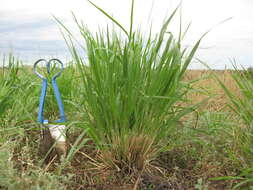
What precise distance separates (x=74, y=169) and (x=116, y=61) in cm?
81

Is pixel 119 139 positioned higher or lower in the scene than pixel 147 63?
lower

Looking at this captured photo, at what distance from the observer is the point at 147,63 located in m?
1.79

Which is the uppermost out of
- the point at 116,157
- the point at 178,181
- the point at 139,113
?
the point at 139,113

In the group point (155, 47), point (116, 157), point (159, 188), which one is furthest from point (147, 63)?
point (159, 188)

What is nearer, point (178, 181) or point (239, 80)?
point (178, 181)

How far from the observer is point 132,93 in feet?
5.49

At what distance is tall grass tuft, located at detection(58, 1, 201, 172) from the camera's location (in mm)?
1712

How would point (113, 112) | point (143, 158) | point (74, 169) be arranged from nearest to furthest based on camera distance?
point (113, 112) < point (143, 158) < point (74, 169)

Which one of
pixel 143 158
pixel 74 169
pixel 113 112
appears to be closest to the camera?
pixel 113 112

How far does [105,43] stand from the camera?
6.51ft

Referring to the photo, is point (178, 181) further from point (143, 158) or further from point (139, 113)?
point (139, 113)

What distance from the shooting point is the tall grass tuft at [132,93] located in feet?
5.62

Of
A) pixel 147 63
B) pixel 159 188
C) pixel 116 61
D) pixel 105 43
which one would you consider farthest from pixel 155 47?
pixel 159 188

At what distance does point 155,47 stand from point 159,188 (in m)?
0.89
